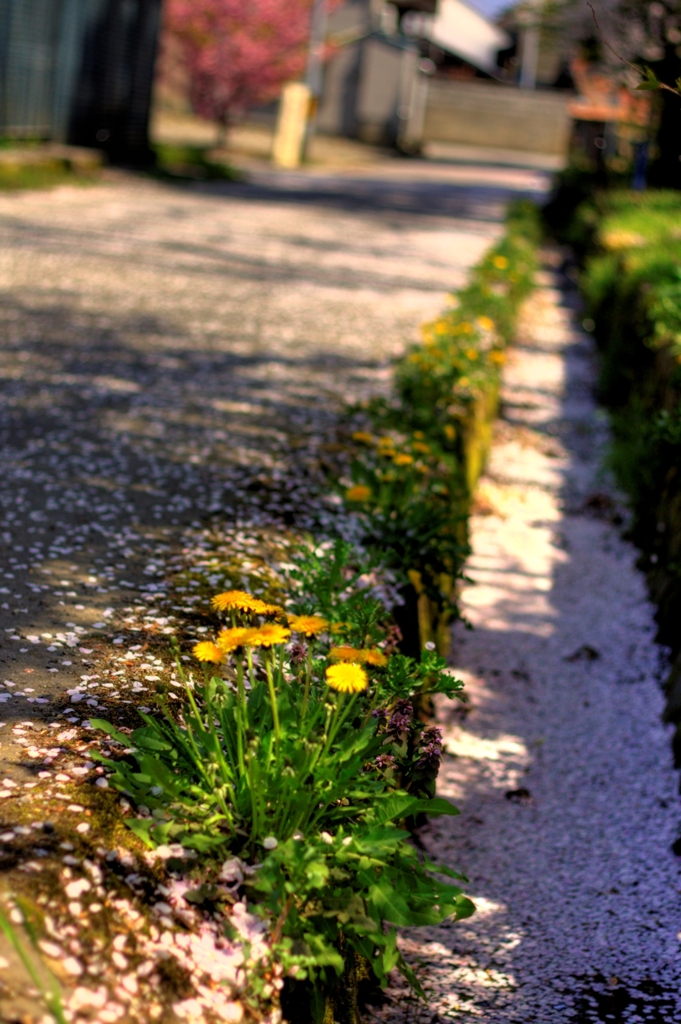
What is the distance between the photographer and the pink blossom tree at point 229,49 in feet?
83.6

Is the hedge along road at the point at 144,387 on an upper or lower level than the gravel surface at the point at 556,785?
upper

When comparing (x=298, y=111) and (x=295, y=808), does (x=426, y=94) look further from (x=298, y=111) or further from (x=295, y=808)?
(x=295, y=808)

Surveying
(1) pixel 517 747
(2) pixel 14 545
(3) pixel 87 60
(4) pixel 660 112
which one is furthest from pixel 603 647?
(3) pixel 87 60

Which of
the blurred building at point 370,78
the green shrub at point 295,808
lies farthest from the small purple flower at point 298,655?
the blurred building at point 370,78

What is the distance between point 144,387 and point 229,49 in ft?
70.2

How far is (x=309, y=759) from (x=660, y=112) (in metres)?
14.9

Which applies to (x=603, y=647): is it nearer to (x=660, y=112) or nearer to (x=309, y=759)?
(x=309, y=759)

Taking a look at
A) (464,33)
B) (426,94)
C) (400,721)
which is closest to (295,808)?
(400,721)

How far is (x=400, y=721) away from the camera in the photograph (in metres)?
2.72

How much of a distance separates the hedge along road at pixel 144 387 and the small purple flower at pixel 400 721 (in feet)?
1.91

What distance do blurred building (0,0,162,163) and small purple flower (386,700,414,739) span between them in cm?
1368

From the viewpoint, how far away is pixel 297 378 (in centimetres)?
675

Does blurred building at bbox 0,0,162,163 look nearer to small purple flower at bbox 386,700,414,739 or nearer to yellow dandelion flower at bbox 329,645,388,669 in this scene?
small purple flower at bbox 386,700,414,739

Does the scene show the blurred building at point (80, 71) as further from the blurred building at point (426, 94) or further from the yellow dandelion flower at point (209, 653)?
the blurred building at point (426, 94)
